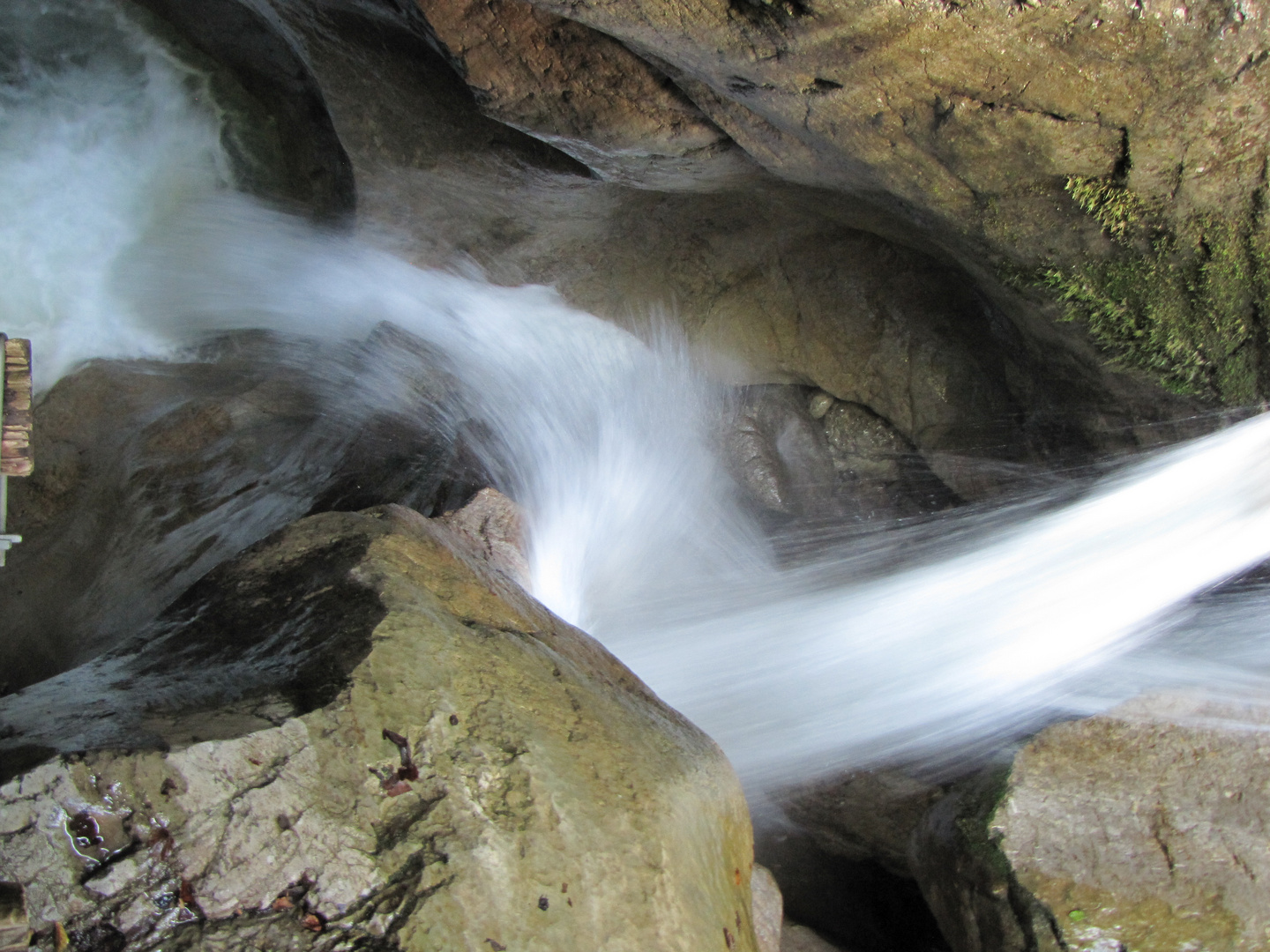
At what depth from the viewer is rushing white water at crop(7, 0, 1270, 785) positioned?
374 centimetres

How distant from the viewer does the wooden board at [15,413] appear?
90.8 inches

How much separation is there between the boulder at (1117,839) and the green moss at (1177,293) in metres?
1.20

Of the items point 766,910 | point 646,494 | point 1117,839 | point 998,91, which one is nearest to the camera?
point 998,91

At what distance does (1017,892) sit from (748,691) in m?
1.65

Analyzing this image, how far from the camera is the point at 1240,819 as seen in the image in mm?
2922

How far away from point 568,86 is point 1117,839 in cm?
327

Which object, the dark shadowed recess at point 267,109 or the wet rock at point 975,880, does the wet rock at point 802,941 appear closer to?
the wet rock at point 975,880

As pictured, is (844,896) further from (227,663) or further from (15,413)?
(15,413)

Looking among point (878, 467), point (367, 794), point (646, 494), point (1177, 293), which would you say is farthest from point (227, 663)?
point (878, 467)

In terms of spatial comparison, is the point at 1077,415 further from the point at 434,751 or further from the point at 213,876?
the point at 213,876

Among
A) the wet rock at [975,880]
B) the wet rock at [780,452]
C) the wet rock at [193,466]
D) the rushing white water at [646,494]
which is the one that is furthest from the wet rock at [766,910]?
the wet rock at [780,452]

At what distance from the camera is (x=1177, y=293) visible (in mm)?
3096

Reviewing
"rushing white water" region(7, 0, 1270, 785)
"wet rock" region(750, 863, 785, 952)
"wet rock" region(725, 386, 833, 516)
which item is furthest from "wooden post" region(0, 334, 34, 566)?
"wet rock" region(725, 386, 833, 516)

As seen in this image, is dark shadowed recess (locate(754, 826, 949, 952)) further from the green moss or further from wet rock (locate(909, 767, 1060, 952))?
the green moss
